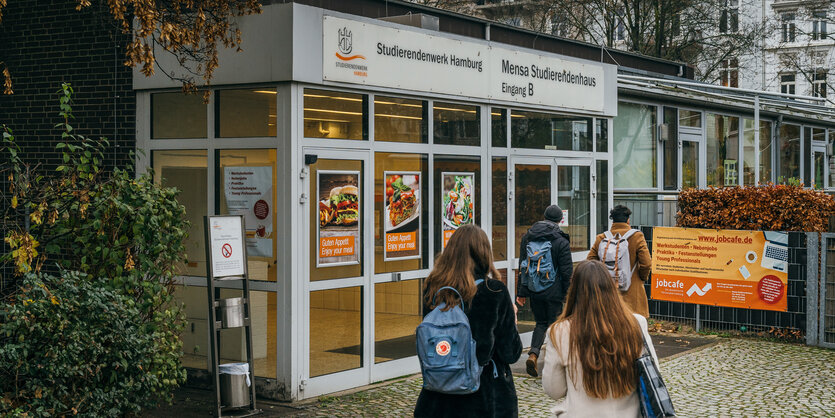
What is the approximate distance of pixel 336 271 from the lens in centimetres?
959

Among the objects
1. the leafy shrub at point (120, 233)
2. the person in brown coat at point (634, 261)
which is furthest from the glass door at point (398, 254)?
the leafy shrub at point (120, 233)

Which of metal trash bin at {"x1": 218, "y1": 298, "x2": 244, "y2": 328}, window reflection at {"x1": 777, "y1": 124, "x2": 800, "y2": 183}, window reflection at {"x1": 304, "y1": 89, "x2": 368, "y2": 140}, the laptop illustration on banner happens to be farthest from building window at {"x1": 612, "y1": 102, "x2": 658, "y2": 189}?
metal trash bin at {"x1": 218, "y1": 298, "x2": 244, "y2": 328}

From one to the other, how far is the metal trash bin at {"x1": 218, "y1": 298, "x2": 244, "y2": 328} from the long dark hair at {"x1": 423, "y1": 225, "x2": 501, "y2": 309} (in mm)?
3589

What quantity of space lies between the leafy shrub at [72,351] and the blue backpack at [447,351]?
9.19 feet

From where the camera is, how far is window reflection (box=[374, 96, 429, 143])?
33.2ft

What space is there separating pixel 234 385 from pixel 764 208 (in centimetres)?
853

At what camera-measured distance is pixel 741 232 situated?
44.4 feet

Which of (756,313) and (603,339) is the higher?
(603,339)

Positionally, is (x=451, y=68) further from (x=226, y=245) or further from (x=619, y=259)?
(x=226, y=245)

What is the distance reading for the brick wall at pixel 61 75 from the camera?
10.0 metres

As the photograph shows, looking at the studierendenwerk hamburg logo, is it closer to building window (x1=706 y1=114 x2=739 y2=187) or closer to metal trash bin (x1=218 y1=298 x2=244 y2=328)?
metal trash bin (x1=218 y1=298 x2=244 y2=328)

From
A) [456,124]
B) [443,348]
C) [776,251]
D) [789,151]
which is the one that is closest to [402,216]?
[456,124]

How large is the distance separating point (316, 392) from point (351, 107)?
2.86 m

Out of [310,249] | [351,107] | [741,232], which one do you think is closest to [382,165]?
[351,107]
